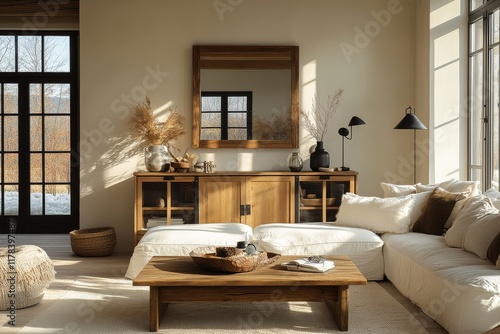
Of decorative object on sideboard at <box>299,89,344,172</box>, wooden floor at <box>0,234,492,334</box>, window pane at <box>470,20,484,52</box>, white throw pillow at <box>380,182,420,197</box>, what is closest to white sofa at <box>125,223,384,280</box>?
wooden floor at <box>0,234,492,334</box>

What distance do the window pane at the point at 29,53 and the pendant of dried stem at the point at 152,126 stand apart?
6.11ft

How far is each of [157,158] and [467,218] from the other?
327 centimetres

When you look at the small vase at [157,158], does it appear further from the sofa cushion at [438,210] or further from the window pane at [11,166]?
the sofa cushion at [438,210]

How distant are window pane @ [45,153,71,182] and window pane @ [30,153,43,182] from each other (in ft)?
0.26

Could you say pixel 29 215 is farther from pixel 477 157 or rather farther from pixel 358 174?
pixel 477 157

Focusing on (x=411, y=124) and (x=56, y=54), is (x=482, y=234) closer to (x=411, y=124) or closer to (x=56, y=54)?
(x=411, y=124)

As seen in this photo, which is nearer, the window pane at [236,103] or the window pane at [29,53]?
the window pane at [236,103]

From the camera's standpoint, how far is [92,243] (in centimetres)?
635

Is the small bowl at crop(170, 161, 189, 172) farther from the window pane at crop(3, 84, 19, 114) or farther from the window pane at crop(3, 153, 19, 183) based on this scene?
the window pane at crop(3, 84, 19, 114)

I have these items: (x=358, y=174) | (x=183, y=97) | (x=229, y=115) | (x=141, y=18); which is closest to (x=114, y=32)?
(x=141, y=18)

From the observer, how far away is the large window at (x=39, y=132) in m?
7.70

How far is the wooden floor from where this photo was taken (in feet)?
13.6

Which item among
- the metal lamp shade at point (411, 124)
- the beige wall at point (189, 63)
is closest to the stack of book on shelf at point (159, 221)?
the beige wall at point (189, 63)

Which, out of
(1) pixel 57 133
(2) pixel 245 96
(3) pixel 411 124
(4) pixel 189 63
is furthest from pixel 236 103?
(1) pixel 57 133
